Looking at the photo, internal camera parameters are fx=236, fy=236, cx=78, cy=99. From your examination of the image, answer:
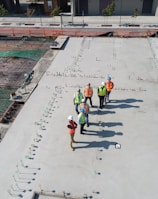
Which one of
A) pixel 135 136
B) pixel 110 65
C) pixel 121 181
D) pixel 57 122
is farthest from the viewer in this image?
pixel 110 65

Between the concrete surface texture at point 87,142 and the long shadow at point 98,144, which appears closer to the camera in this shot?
the concrete surface texture at point 87,142

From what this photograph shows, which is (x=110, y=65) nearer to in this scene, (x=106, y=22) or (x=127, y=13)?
(x=106, y=22)

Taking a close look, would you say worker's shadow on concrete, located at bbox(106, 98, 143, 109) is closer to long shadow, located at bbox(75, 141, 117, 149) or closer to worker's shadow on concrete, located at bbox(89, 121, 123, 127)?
worker's shadow on concrete, located at bbox(89, 121, 123, 127)

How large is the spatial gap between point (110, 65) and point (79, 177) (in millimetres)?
10183

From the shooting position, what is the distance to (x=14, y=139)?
11.2 metres

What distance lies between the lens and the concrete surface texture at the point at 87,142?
9023 millimetres

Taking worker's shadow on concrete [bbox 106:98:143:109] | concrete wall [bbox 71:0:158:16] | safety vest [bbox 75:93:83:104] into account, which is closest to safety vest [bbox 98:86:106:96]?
safety vest [bbox 75:93:83:104]

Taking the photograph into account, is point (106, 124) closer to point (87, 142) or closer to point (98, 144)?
point (98, 144)

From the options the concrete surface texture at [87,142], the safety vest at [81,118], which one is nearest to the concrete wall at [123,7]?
the concrete surface texture at [87,142]

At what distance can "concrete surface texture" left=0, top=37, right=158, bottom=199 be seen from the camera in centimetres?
902

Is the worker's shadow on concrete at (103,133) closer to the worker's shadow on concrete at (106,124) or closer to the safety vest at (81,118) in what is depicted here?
the worker's shadow on concrete at (106,124)

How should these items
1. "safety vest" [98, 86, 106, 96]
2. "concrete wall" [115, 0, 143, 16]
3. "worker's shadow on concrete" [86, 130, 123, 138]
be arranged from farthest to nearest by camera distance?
1. "concrete wall" [115, 0, 143, 16]
2. "safety vest" [98, 86, 106, 96]
3. "worker's shadow on concrete" [86, 130, 123, 138]

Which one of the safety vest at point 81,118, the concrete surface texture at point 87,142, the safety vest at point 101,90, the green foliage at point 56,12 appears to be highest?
the green foliage at point 56,12

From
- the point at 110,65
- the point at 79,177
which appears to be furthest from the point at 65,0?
the point at 79,177
